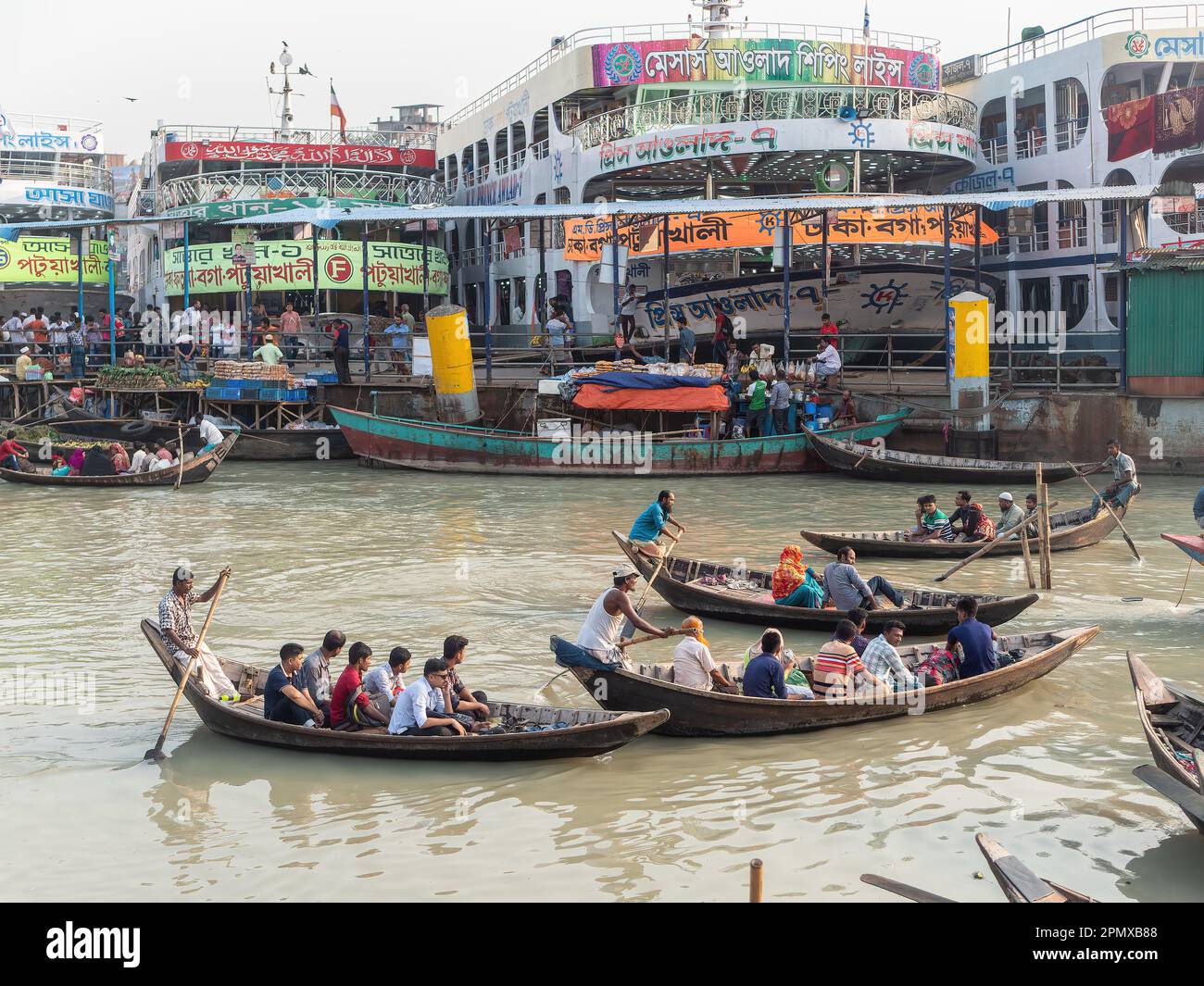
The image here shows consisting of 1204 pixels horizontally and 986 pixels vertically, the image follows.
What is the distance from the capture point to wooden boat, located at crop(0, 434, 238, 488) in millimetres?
25156

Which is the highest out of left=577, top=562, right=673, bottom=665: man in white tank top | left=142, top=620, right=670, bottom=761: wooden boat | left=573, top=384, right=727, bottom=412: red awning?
left=573, top=384, right=727, bottom=412: red awning

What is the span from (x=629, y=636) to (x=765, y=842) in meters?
4.13

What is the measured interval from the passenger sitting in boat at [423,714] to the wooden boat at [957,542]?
8184 mm

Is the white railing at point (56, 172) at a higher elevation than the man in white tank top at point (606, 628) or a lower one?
higher

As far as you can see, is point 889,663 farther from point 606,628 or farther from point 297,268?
point 297,268

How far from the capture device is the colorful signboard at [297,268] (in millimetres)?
Result: 36688

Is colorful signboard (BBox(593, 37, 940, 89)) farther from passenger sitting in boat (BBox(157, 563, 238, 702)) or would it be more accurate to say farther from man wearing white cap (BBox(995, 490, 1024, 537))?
passenger sitting in boat (BBox(157, 563, 238, 702))

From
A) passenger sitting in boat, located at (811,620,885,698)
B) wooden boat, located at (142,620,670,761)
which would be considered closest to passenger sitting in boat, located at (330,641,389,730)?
wooden boat, located at (142,620,670,761)

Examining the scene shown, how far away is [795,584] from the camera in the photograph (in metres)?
13.8

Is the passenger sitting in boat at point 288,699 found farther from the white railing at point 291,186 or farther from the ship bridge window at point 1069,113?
the white railing at point 291,186

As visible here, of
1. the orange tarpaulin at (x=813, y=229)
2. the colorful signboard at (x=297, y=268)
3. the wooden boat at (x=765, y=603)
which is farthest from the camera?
the colorful signboard at (x=297, y=268)

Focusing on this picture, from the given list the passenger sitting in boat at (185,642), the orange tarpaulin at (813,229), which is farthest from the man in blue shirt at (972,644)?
the orange tarpaulin at (813,229)

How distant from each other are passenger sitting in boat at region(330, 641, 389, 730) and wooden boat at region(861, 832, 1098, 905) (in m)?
4.46
